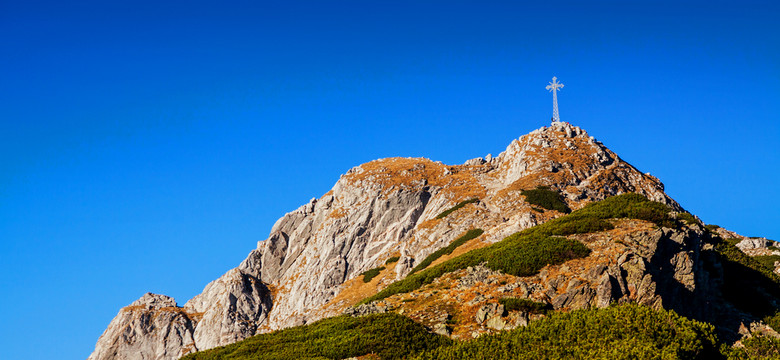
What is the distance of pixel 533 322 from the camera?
31.3 metres

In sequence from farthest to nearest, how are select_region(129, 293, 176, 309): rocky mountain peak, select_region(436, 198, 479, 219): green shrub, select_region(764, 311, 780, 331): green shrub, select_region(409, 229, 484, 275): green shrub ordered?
select_region(129, 293, 176, 309): rocky mountain peak, select_region(436, 198, 479, 219): green shrub, select_region(409, 229, 484, 275): green shrub, select_region(764, 311, 780, 331): green shrub

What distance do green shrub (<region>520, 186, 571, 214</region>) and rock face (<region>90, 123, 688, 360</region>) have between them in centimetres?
110

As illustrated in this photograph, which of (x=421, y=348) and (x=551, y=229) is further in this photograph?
(x=551, y=229)

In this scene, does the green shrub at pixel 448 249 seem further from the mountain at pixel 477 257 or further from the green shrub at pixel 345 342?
the green shrub at pixel 345 342

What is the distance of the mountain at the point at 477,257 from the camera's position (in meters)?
36.1

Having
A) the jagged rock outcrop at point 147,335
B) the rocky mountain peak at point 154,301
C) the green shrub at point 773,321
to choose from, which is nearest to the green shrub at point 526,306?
the green shrub at point 773,321

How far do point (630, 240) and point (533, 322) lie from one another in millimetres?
11235

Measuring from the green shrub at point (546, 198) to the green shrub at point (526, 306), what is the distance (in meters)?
37.0

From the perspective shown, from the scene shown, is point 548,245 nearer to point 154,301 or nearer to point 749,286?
point 749,286

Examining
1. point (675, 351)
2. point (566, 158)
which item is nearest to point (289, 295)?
point (566, 158)

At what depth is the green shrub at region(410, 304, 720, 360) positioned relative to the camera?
26.2 m

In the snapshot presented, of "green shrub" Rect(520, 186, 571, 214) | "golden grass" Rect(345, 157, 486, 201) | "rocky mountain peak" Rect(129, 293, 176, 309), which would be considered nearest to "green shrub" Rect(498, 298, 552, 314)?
"green shrub" Rect(520, 186, 571, 214)

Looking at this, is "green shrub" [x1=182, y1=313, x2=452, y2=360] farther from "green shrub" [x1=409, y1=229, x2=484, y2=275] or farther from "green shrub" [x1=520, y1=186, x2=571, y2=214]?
"green shrub" [x1=520, y1=186, x2=571, y2=214]

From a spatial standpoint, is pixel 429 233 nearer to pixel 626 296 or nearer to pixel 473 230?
pixel 473 230
